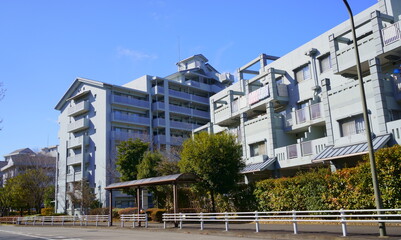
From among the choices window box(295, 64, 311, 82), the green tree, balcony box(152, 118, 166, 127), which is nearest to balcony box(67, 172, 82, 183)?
balcony box(152, 118, 166, 127)

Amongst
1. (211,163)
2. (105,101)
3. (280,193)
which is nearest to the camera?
(280,193)

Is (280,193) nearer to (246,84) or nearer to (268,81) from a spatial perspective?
(268,81)

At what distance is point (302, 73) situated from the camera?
1145 inches

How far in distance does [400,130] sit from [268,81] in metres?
13.3

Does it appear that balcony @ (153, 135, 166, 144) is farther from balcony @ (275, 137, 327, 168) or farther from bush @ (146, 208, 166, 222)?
balcony @ (275, 137, 327, 168)

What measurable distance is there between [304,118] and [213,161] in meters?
8.58

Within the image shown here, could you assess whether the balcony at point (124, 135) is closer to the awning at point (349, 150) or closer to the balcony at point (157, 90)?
the balcony at point (157, 90)

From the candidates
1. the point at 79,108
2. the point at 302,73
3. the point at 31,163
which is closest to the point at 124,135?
the point at 79,108

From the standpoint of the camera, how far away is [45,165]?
64.6 metres

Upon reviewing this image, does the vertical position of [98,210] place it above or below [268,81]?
below

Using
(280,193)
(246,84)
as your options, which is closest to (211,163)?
(280,193)

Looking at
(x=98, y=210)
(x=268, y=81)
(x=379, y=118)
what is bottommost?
(x=98, y=210)

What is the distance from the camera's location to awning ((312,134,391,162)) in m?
19.0

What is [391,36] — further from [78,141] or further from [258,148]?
[78,141]
